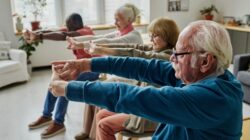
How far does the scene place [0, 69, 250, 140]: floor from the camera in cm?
286

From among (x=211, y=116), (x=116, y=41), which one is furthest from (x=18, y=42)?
(x=211, y=116)

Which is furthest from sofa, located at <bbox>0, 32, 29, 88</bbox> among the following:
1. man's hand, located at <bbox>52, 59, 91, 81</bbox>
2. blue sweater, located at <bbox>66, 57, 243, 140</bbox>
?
blue sweater, located at <bbox>66, 57, 243, 140</bbox>

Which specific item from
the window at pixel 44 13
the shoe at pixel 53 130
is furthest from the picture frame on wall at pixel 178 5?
the shoe at pixel 53 130

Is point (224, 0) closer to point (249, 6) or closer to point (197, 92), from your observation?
point (249, 6)

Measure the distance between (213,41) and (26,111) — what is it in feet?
9.63

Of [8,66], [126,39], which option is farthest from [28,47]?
[126,39]

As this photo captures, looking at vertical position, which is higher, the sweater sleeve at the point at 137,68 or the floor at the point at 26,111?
the sweater sleeve at the point at 137,68

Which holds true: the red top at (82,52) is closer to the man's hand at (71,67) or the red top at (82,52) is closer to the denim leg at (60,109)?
the denim leg at (60,109)

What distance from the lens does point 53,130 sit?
2824 mm

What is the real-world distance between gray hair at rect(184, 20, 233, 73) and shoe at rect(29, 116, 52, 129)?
2356 millimetres

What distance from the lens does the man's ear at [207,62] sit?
0.96m

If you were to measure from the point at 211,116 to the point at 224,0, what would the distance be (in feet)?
19.0

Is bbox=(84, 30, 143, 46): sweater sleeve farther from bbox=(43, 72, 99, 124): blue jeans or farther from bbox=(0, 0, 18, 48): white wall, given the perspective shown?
bbox=(0, 0, 18, 48): white wall

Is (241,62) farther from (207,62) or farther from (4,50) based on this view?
(4,50)
